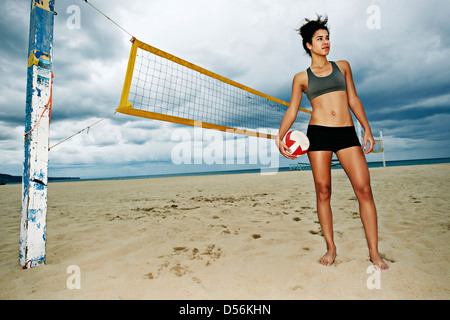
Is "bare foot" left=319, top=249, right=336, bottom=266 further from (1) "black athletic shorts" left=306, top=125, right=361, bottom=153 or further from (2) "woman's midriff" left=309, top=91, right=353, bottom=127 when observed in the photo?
(2) "woman's midriff" left=309, top=91, right=353, bottom=127

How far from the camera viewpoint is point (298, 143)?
2.00 meters

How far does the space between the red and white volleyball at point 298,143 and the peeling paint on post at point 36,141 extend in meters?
2.36

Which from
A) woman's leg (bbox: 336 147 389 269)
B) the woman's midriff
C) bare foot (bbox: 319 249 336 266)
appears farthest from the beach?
the woman's midriff

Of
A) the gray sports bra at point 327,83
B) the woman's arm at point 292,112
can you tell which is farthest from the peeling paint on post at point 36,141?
the gray sports bra at point 327,83

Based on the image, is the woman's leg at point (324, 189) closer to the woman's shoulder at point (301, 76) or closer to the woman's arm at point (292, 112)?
the woman's arm at point (292, 112)

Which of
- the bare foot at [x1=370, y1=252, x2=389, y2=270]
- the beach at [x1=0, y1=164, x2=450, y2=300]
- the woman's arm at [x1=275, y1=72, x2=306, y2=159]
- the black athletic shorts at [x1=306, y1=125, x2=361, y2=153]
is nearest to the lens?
the beach at [x1=0, y1=164, x2=450, y2=300]

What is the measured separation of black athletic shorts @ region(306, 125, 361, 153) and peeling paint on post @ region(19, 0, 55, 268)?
102 inches

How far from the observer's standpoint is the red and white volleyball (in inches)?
78.4

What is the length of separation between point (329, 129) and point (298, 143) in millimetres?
292

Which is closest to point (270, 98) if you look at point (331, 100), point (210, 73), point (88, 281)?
point (210, 73)

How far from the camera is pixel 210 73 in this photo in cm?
386
